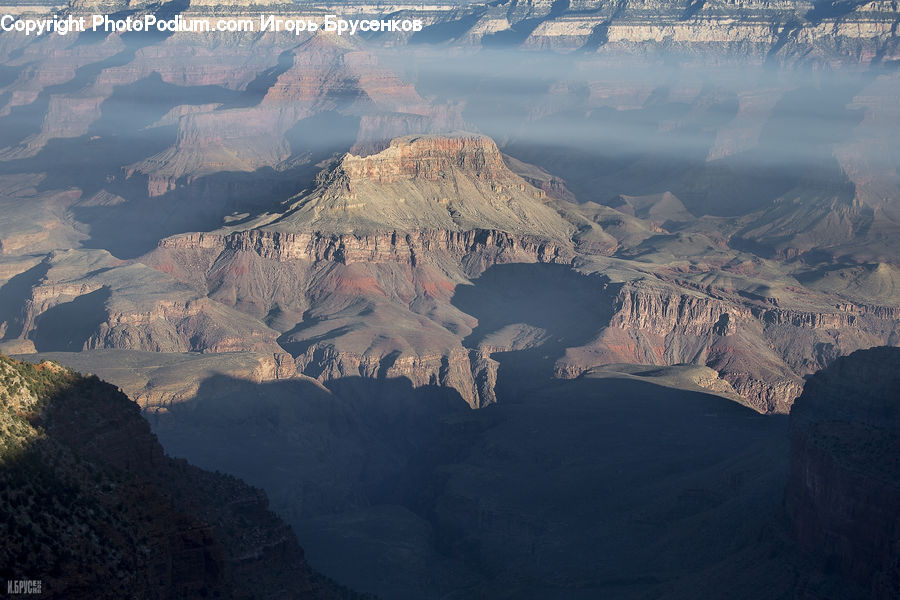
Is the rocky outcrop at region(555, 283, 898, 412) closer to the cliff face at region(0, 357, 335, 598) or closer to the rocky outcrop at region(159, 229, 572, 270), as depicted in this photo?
the rocky outcrop at region(159, 229, 572, 270)

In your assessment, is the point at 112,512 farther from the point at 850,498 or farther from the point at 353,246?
the point at 353,246

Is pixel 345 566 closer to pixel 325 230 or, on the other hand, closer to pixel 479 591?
pixel 479 591

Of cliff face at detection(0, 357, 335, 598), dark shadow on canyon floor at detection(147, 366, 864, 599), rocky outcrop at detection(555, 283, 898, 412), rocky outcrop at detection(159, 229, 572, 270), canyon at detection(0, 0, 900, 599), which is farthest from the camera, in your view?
rocky outcrop at detection(159, 229, 572, 270)

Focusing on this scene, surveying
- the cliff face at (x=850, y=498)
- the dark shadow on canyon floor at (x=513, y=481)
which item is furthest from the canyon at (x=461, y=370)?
the dark shadow on canyon floor at (x=513, y=481)

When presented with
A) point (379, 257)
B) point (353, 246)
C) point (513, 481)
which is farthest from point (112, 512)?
point (379, 257)

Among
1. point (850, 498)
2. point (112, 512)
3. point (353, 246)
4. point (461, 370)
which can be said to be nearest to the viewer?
point (112, 512)

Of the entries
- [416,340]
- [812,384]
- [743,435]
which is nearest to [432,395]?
[416,340]

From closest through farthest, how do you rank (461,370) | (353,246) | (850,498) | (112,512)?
1. (112,512)
2. (850,498)
3. (461,370)
4. (353,246)

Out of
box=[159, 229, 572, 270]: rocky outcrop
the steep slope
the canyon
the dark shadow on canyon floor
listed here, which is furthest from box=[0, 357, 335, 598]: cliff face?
box=[159, 229, 572, 270]: rocky outcrop

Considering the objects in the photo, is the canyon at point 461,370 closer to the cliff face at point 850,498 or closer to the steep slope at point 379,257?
the cliff face at point 850,498
